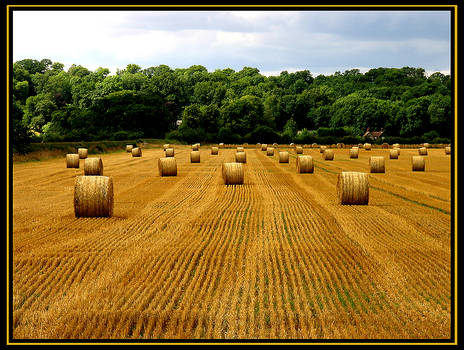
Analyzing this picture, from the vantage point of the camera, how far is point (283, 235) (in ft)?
48.8

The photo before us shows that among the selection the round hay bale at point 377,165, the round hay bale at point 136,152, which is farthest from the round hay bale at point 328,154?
the round hay bale at point 136,152

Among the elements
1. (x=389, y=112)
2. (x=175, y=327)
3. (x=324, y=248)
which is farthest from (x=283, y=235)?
(x=389, y=112)

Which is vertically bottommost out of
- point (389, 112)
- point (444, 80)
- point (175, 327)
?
point (175, 327)

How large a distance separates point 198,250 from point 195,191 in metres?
13.3

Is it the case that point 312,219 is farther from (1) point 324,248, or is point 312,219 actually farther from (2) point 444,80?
(2) point 444,80

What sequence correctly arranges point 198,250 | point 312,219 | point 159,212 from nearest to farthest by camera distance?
1. point 198,250
2. point 312,219
3. point 159,212

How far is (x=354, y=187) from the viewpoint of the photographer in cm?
2084

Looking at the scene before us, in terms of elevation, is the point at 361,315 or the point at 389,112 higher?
the point at 389,112

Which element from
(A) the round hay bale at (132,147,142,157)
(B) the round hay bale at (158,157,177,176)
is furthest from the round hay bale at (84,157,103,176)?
(A) the round hay bale at (132,147,142,157)

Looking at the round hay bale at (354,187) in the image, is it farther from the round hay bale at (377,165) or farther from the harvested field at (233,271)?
the round hay bale at (377,165)

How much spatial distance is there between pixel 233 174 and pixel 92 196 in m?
11.9

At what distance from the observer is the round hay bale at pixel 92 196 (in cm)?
1752

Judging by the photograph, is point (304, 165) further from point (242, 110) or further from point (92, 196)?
point (242, 110)

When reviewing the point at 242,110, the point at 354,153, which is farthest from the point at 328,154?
the point at 242,110
